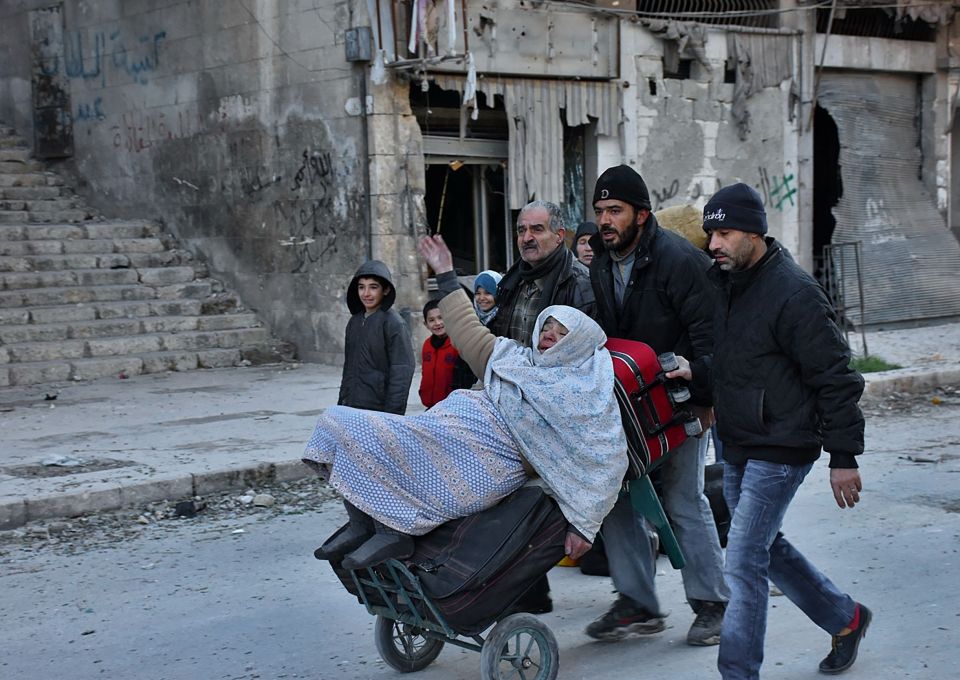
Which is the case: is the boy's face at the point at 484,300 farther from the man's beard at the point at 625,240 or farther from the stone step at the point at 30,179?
the stone step at the point at 30,179

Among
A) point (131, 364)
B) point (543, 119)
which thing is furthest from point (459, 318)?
point (543, 119)

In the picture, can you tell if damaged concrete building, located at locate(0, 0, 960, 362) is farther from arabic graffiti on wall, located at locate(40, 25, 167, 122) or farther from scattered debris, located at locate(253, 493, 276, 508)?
scattered debris, located at locate(253, 493, 276, 508)

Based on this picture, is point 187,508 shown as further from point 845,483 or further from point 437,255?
point 845,483

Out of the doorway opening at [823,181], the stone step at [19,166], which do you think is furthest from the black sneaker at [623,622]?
the stone step at [19,166]

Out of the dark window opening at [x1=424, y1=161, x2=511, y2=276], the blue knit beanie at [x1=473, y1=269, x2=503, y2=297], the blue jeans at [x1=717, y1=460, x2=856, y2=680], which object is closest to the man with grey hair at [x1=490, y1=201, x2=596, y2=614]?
the blue jeans at [x1=717, y1=460, x2=856, y2=680]

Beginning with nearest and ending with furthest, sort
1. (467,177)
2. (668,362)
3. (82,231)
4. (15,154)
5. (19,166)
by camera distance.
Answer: (668,362), (467,177), (82,231), (19,166), (15,154)

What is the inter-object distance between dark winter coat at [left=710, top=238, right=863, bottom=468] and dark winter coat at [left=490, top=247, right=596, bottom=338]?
791mm

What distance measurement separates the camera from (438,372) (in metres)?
6.96

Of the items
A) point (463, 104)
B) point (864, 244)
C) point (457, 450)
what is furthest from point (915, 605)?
point (864, 244)

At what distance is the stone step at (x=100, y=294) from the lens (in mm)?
13430

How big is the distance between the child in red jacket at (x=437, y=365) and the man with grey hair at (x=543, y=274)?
1963 millimetres

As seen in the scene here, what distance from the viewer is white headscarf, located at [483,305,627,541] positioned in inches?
164

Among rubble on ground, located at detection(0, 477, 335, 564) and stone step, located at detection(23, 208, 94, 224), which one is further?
stone step, located at detection(23, 208, 94, 224)

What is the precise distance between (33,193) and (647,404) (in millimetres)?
13635
